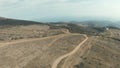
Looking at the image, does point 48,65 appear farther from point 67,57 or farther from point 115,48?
point 115,48

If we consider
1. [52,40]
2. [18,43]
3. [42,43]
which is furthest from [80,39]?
[18,43]

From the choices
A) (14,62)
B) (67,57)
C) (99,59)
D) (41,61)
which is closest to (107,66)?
(99,59)

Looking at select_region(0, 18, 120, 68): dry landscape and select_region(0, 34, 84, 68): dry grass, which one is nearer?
select_region(0, 34, 84, 68): dry grass

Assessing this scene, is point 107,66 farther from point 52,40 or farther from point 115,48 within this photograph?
point 52,40

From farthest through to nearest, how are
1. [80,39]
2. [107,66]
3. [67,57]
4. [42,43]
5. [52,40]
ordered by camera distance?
[80,39]
[52,40]
[42,43]
[67,57]
[107,66]

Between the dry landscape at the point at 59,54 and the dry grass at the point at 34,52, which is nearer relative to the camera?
the dry grass at the point at 34,52

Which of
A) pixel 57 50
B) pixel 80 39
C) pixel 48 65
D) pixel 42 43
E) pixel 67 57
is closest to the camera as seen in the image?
pixel 48 65

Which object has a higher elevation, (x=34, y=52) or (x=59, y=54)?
(x=34, y=52)

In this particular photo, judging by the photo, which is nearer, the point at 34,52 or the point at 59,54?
the point at 34,52

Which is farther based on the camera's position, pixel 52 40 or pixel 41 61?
pixel 52 40

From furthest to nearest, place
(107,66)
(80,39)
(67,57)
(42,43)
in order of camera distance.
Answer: (80,39) < (42,43) < (67,57) < (107,66)
